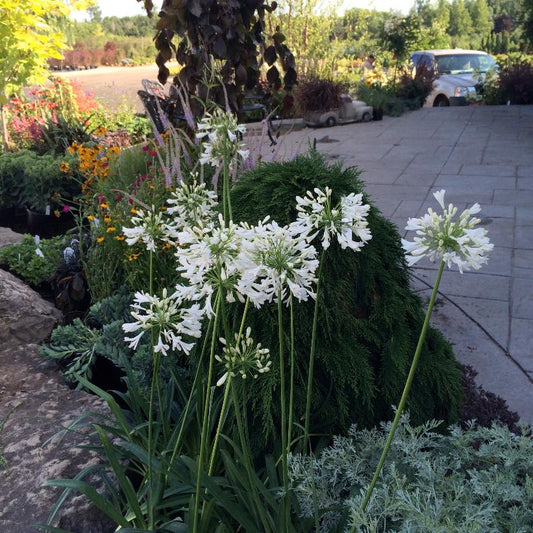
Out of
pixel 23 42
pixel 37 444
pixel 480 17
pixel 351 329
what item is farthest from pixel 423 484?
pixel 480 17

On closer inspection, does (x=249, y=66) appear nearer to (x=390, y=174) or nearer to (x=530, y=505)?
(x=390, y=174)

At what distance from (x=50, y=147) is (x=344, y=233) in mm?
5962

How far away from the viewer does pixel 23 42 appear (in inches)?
242

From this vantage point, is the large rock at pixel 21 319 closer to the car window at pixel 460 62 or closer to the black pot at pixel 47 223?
the black pot at pixel 47 223

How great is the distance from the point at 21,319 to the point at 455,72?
14798 mm

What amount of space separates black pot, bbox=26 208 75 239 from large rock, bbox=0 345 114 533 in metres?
2.66

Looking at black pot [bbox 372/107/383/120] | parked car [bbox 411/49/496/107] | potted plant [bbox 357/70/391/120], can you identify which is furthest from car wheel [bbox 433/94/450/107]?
black pot [bbox 372/107/383/120]

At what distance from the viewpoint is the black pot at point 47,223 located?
5184mm

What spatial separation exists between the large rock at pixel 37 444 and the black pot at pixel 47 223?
2.66 metres

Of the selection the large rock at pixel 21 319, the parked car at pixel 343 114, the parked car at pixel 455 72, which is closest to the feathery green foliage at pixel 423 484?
the large rock at pixel 21 319

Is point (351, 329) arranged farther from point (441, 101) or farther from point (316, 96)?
point (441, 101)

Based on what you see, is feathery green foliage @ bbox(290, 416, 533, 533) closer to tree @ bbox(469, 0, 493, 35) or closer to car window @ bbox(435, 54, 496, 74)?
car window @ bbox(435, 54, 496, 74)

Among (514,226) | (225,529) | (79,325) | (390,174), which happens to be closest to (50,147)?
(390,174)

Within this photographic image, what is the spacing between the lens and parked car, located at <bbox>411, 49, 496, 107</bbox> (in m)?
14.0
